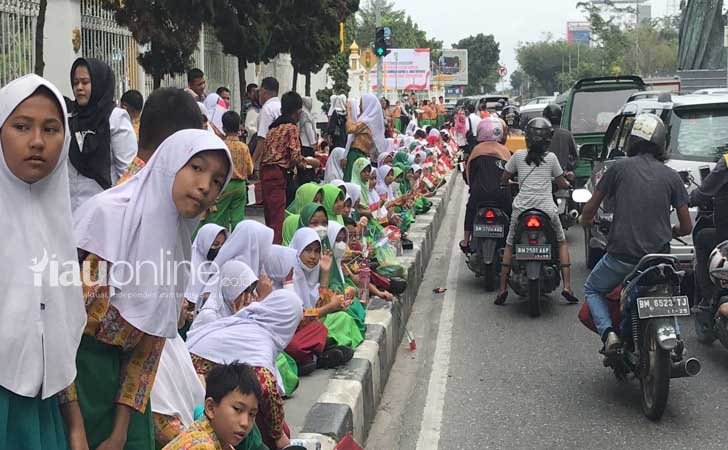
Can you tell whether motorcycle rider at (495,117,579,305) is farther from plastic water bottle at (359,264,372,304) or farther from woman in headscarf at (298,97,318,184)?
woman in headscarf at (298,97,318,184)

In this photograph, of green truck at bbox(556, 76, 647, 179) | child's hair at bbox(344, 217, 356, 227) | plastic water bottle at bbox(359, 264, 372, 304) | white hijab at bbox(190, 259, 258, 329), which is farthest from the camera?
green truck at bbox(556, 76, 647, 179)

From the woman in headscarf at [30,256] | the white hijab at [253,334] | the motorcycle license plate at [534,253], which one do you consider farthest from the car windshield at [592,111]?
the woman in headscarf at [30,256]

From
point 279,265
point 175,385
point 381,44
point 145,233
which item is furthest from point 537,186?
point 381,44

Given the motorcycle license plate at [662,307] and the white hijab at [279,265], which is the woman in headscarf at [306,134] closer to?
the white hijab at [279,265]

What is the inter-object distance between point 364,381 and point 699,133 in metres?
5.11

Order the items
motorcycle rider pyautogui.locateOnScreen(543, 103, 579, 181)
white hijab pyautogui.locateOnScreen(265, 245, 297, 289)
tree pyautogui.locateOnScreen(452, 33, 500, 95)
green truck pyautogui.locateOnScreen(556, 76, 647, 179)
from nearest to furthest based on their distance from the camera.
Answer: white hijab pyautogui.locateOnScreen(265, 245, 297, 289)
motorcycle rider pyautogui.locateOnScreen(543, 103, 579, 181)
green truck pyautogui.locateOnScreen(556, 76, 647, 179)
tree pyautogui.locateOnScreen(452, 33, 500, 95)

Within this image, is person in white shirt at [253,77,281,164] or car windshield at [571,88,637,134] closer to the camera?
A: person in white shirt at [253,77,281,164]

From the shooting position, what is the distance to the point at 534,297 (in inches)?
342

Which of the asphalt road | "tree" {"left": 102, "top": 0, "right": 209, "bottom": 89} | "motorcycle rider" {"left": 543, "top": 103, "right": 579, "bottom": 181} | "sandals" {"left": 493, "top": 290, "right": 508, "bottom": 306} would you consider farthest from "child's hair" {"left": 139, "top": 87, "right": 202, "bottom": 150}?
"tree" {"left": 102, "top": 0, "right": 209, "bottom": 89}

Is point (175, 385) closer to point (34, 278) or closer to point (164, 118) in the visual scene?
point (164, 118)

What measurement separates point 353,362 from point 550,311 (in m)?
3.31

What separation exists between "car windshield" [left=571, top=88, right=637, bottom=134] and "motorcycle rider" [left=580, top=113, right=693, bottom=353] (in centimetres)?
987

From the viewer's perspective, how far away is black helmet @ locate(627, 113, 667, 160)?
6.35 metres

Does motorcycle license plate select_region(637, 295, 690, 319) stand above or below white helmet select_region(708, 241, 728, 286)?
below
